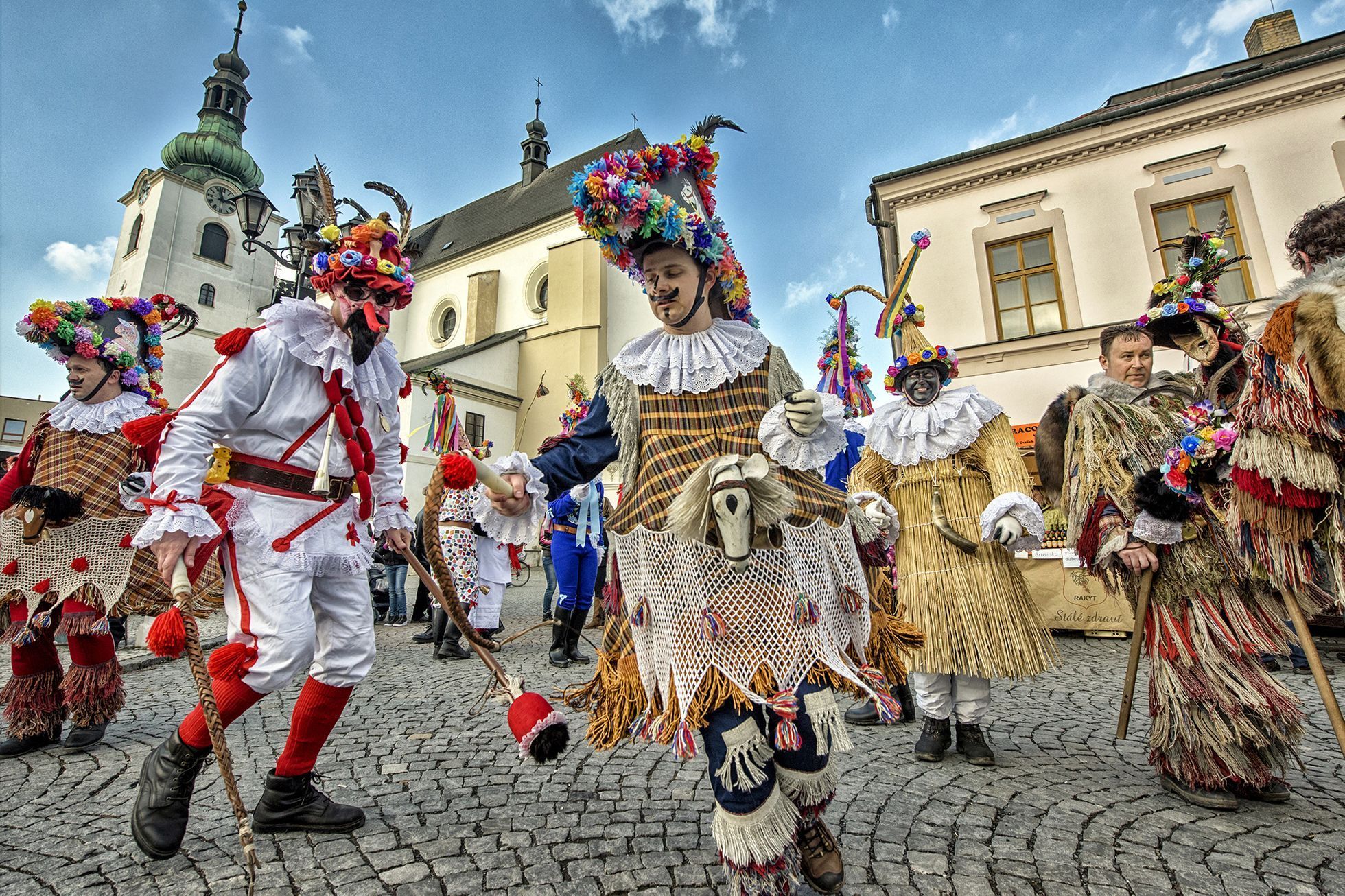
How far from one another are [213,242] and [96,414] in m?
35.9

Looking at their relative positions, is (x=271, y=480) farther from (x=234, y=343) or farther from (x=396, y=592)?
(x=396, y=592)

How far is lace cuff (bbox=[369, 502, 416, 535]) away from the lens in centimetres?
277

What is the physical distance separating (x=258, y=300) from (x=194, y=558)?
38.3m

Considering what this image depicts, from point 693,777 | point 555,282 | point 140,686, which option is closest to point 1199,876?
point 693,777

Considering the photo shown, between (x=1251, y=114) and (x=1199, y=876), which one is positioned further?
(x=1251, y=114)

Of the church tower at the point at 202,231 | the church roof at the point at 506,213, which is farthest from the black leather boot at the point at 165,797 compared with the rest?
the church tower at the point at 202,231

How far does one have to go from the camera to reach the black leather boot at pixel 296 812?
2305 millimetres

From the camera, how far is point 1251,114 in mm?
10984

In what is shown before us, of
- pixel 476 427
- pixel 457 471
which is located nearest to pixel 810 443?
pixel 457 471

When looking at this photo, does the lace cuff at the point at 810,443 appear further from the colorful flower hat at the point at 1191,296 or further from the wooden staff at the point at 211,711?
the colorful flower hat at the point at 1191,296

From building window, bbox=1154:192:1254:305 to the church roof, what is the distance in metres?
19.2

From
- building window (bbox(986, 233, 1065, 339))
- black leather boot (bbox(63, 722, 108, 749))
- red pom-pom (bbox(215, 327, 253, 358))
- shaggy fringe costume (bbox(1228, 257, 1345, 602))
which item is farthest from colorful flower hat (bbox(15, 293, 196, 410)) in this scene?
building window (bbox(986, 233, 1065, 339))

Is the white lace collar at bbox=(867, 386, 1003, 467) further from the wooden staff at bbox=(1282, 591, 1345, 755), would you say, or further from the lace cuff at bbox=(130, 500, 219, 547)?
the lace cuff at bbox=(130, 500, 219, 547)

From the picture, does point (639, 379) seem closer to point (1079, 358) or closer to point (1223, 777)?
point (1223, 777)
